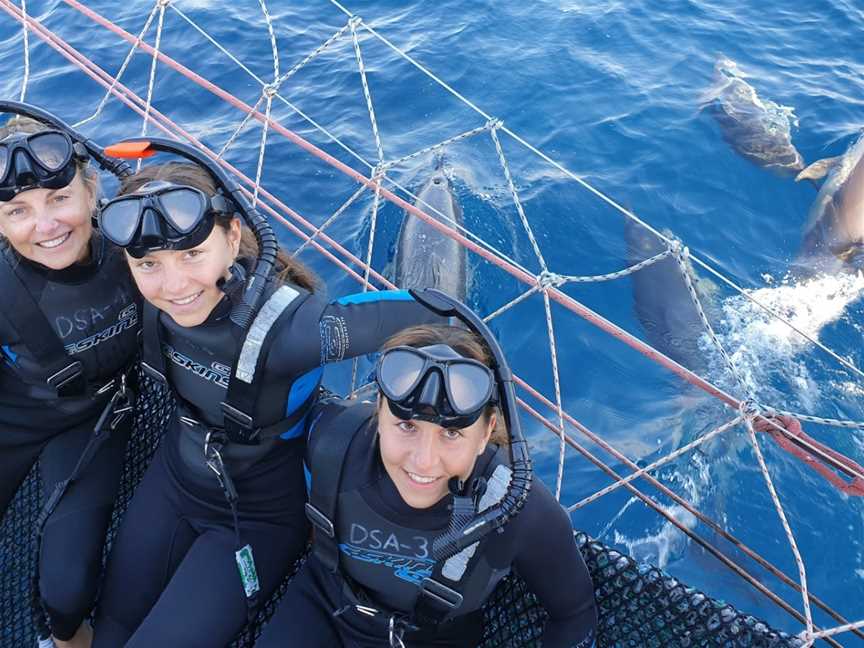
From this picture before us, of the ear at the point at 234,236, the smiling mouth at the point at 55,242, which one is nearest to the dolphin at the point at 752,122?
the ear at the point at 234,236

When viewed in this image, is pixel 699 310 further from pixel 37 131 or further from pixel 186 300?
pixel 37 131

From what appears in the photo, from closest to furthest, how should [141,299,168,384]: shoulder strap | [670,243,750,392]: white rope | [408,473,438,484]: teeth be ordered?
[408,473,438,484]: teeth, [141,299,168,384]: shoulder strap, [670,243,750,392]: white rope

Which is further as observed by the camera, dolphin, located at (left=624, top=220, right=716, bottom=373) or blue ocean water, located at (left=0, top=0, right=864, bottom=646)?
dolphin, located at (left=624, top=220, right=716, bottom=373)

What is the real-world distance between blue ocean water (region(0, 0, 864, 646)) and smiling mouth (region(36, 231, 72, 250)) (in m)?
3.09

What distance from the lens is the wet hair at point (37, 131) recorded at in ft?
8.84

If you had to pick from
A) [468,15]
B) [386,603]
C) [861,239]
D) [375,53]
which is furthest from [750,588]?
[468,15]

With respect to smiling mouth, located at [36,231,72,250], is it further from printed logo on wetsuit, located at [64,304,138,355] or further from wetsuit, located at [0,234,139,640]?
printed logo on wetsuit, located at [64,304,138,355]

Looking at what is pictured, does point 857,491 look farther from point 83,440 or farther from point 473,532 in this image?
point 83,440

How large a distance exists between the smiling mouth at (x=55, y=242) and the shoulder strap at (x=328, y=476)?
4.00ft

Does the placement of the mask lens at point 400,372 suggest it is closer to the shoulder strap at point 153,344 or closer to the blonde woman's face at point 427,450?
the blonde woman's face at point 427,450

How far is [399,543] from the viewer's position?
2.33 metres

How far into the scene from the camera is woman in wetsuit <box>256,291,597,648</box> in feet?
6.67

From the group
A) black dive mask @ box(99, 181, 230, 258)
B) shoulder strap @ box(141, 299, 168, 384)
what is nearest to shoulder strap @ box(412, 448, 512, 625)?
black dive mask @ box(99, 181, 230, 258)

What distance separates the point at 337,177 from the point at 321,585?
546cm
